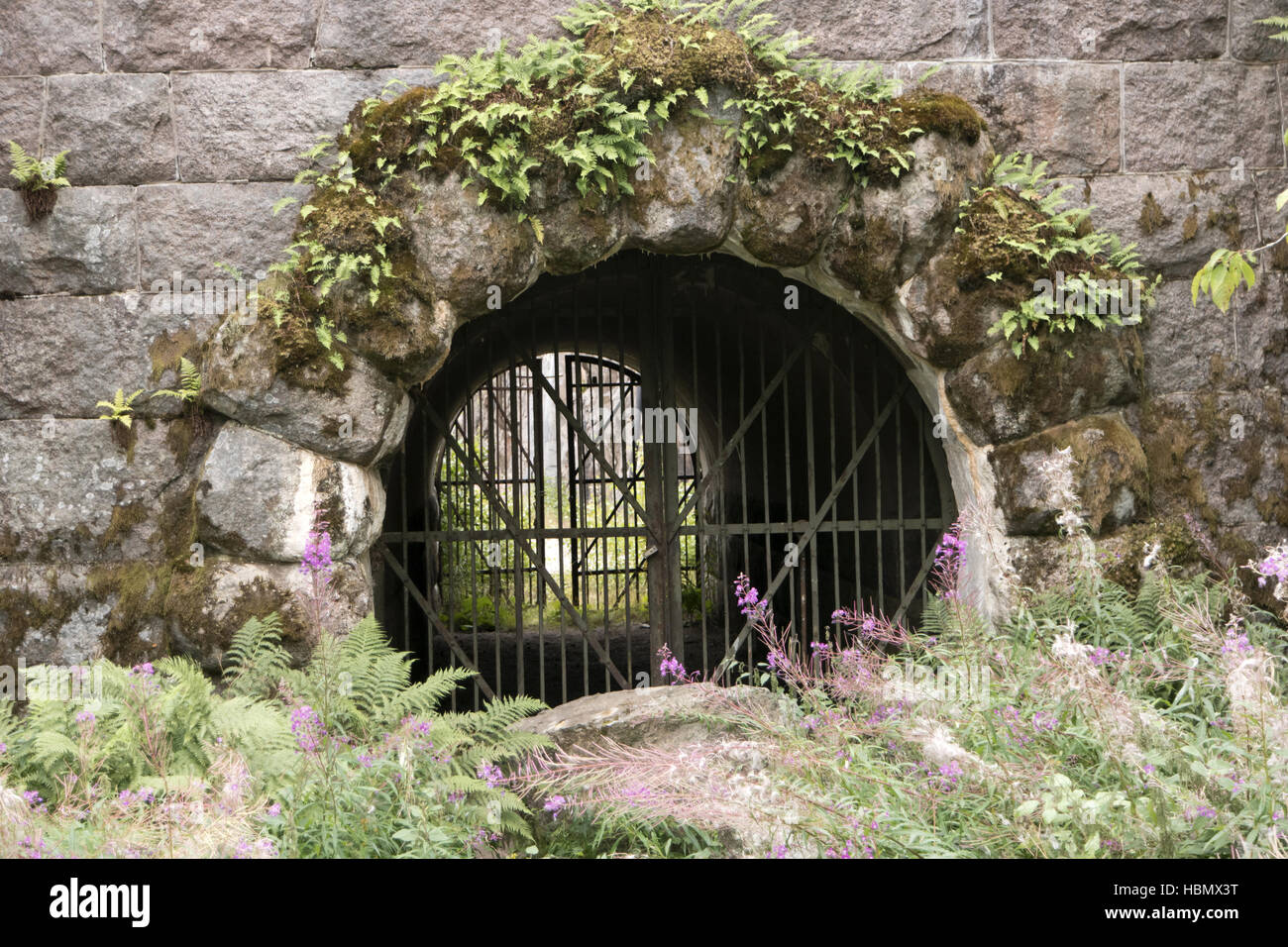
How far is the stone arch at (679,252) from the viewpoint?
14.5 feet

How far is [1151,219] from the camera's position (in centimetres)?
497

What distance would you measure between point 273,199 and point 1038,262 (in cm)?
341

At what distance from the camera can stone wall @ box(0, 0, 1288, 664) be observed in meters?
4.59

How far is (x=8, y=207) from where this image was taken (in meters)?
4.66

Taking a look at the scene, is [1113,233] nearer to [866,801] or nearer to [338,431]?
[866,801]

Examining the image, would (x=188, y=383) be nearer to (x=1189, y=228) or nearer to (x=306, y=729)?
(x=306, y=729)

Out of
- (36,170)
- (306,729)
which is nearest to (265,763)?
(306,729)

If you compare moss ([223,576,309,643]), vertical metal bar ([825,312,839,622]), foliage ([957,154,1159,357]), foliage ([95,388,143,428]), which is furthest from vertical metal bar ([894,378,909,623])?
foliage ([95,388,143,428])

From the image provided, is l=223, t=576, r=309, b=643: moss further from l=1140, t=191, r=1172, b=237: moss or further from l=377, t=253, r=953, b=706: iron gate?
l=1140, t=191, r=1172, b=237: moss

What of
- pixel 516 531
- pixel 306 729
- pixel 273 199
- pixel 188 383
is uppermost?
pixel 273 199

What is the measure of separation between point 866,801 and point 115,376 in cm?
360

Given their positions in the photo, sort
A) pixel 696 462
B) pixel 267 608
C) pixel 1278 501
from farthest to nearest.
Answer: pixel 696 462 < pixel 1278 501 < pixel 267 608

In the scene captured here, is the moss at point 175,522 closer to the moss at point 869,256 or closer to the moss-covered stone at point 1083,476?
the moss at point 869,256
